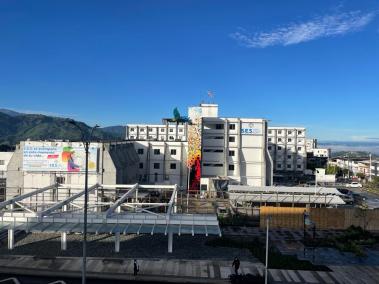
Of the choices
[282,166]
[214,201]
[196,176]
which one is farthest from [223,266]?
[282,166]

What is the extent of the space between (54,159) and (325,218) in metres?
41.3

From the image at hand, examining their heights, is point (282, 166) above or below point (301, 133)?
below

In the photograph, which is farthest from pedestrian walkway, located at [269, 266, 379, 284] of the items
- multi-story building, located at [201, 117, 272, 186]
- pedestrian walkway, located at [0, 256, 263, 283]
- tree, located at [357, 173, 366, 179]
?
tree, located at [357, 173, 366, 179]

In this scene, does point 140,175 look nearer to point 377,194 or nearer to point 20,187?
point 20,187

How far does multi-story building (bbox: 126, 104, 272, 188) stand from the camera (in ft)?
265

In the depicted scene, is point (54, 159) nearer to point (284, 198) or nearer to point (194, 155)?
point (194, 155)

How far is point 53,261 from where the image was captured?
3100 centimetres

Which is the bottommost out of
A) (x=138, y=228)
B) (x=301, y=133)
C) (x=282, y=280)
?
(x=282, y=280)

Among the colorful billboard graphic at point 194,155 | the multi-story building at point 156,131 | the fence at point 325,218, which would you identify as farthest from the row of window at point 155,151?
the multi-story building at point 156,131

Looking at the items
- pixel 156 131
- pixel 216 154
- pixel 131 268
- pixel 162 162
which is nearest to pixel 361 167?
pixel 156 131

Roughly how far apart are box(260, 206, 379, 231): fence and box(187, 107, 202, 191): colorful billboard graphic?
99.8ft

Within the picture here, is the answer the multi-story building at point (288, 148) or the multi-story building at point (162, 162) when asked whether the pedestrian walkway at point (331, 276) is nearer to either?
the multi-story building at point (162, 162)

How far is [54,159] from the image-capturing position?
62031 mm

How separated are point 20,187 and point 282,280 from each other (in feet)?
153
